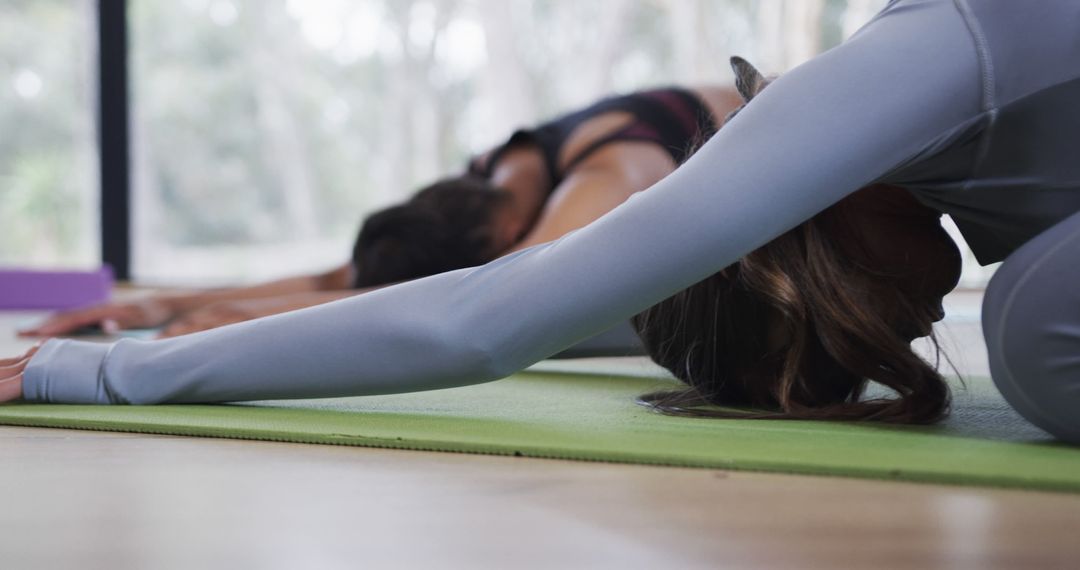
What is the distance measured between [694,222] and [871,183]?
19cm

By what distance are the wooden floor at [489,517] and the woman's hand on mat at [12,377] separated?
32cm

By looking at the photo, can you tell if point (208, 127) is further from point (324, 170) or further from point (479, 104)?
point (479, 104)

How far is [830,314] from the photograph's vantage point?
3.59ft

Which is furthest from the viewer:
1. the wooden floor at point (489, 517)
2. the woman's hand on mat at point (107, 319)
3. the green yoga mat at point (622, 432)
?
the woman's hand on mat at point (107, 319)

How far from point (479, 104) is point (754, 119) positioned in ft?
13.2

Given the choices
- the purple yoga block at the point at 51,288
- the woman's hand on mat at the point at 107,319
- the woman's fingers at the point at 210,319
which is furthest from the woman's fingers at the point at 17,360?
the purple yoga block at the point at 51,288

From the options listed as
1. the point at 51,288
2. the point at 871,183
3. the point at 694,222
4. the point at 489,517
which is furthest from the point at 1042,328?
the point at 51,288

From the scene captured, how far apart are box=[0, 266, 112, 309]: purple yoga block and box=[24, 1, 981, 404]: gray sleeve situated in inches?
116

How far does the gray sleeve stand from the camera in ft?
3.10

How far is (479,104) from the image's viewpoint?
4910 millimetres

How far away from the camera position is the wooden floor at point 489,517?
0.68 meters

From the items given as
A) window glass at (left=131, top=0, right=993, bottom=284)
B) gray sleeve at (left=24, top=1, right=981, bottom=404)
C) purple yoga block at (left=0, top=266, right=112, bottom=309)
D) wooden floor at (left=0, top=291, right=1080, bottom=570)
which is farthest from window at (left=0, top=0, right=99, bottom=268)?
wooden floor at (left=0, top=291, right=1080, bottom=570)

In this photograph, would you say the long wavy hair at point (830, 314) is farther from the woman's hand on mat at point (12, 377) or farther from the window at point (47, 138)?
the window at point (47, 138)

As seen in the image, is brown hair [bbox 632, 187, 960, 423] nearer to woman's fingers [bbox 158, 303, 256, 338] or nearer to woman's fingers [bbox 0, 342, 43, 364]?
woman's fingers [bbox 0, 342, 43, 364]
